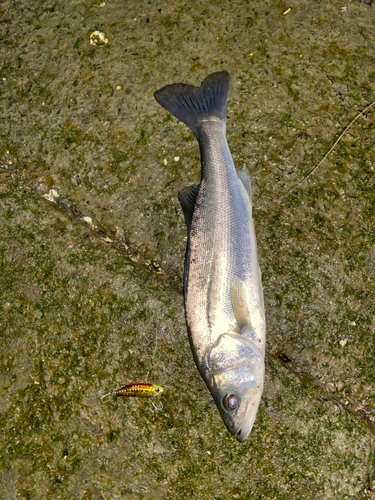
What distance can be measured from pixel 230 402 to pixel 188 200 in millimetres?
1484

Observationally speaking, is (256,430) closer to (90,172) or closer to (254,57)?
(90,172)

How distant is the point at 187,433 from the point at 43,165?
2.58 m

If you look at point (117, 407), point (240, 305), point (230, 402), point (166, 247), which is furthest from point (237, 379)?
point (166, 247)

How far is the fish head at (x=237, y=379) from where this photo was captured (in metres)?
2.69

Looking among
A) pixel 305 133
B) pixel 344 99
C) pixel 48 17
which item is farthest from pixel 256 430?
pixel 48 17

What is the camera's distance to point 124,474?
3.14 m

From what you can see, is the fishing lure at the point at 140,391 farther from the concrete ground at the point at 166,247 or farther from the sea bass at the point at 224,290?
the sea bass at the point at 224,290

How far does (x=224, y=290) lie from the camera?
9.04ft

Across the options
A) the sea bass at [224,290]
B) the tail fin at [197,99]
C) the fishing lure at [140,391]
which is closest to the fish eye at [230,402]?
the sea bass at [224,290]

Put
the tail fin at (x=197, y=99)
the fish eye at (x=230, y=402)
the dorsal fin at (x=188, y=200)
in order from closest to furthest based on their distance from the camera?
the fish eye at (x=230, y=402) → the dorsal fin at (x=188, y=200) → the tail fin at (x=197, y=99)

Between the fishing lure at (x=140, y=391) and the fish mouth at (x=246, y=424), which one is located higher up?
the fish mouth at (x=246, y=424)

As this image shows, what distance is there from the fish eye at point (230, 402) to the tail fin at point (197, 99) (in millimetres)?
1989

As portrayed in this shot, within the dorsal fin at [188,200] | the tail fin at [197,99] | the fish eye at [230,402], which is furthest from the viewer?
the tail fin at [197,99]

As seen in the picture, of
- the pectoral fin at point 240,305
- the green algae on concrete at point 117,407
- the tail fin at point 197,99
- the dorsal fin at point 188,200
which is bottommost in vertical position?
the green algae on concrete at point 117,407
